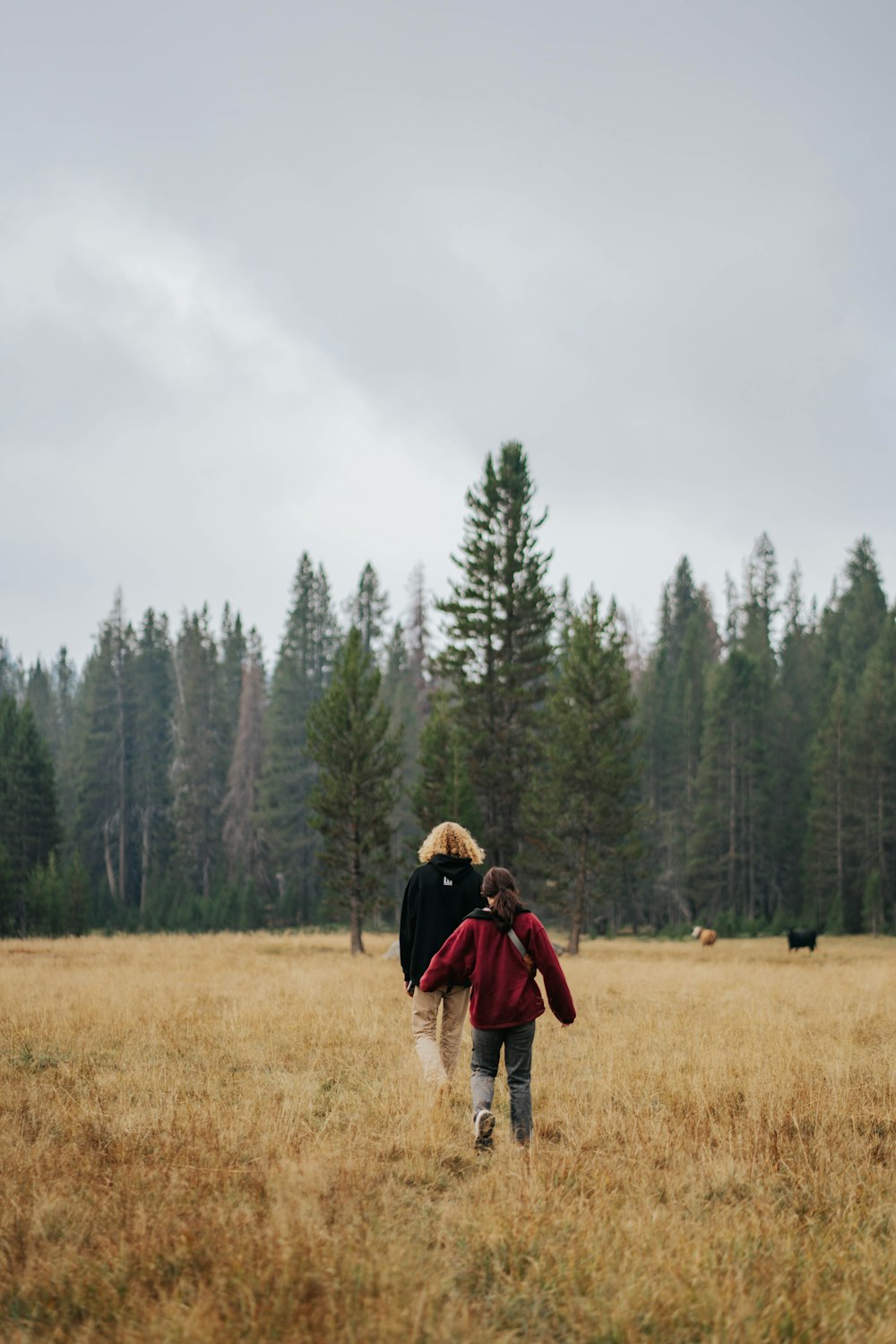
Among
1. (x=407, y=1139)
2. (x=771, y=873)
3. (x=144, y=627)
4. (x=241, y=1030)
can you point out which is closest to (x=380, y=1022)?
(x=241, y=1030)

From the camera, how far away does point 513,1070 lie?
5.81 meters

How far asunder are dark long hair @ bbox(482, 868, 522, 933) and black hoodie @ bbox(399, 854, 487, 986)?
1.34 meters

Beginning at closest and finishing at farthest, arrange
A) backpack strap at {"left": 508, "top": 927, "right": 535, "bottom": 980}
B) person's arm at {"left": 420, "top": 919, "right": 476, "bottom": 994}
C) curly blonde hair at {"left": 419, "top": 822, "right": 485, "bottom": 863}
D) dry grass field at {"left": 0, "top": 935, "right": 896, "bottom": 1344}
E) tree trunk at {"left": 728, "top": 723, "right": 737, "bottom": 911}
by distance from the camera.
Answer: dry grass field at {"left": 0, "top": 935, "right": 896, "bottom": 1344}
backpack strap at {"left": 508, "top": 927, "right": 535, "bottom": 980}
person's arm at {"left": 420, "top": 919, "right": 476, "bottom": 994}
curly blonde hair at {"left": 419, "top": 822, "right": 485, "bottom": 863}
tree trunk at {"left": 728, "top": 723, "right": 737, "bottom": 911}

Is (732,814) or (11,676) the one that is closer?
(732,814)

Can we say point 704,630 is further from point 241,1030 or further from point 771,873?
point 241,1030

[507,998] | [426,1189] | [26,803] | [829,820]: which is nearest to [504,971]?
[507,998]

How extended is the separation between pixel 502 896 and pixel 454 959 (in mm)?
587

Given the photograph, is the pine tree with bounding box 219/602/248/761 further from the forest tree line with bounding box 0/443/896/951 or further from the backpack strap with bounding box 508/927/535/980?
the backpack strap with bounding box 508/927/535/980

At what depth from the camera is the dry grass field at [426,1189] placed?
3.38m

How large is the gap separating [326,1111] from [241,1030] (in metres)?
3.76

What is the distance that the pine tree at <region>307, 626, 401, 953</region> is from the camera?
26250mm

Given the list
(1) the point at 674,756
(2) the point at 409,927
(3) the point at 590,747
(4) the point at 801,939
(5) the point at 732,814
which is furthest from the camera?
(1) the point at 674,756

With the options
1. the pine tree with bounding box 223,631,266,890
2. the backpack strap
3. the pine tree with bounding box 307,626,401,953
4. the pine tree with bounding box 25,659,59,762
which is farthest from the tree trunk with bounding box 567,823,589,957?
the pine tree with bounding box 25,659,59,762

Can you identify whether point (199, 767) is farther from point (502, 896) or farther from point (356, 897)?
point (502, 896)
